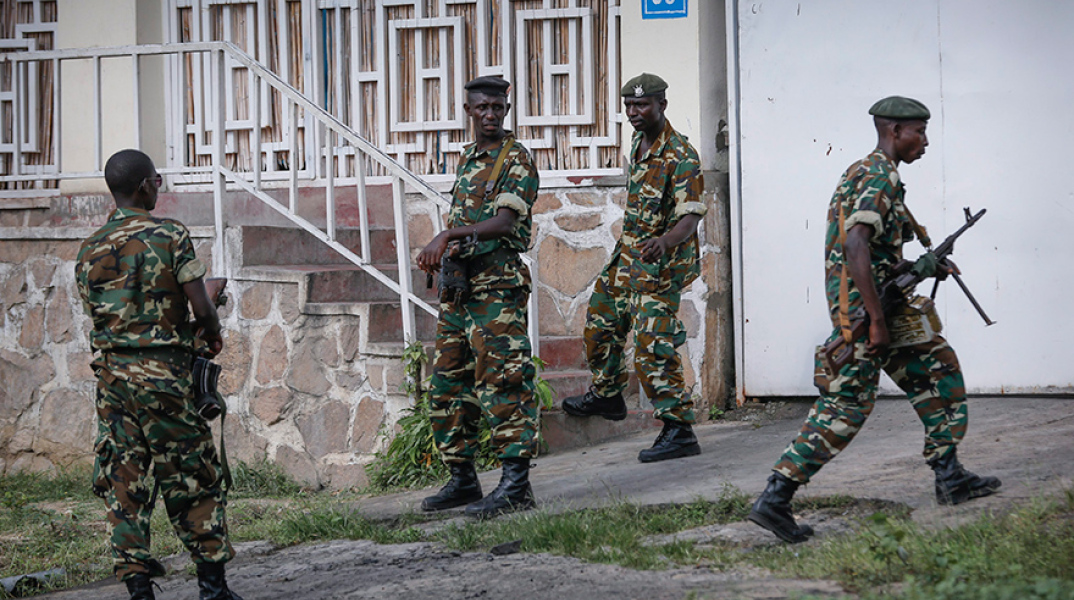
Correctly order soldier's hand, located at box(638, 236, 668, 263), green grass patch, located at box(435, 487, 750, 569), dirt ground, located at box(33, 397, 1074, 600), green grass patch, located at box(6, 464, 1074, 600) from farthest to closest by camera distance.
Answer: soldier's hand, located at box(638, 236, 668, 263), green grass patch, located at box(435, 487, 750, 569), dirt ground, located at box(33, 397, 1074, 600), green grass patch, located at box(6, 464, 1074, 600)

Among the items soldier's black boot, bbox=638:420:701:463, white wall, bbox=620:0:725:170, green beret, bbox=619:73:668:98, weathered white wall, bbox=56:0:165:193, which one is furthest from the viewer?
weathered white wall, bbox=56:0:165:193

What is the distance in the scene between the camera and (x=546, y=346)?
22.8ft

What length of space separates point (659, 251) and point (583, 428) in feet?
Result: 4.95

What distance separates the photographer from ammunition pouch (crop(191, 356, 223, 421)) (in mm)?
3848

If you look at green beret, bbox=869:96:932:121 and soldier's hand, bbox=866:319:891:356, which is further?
green beret, bbox=869:96:932:121

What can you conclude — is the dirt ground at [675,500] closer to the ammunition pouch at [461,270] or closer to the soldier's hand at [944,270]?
the soldier's hand at [944,270]

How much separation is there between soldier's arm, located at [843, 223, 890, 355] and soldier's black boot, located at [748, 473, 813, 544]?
60cm

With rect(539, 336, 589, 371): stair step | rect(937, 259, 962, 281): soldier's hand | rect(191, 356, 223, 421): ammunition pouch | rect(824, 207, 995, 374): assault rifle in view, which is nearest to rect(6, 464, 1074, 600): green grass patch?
rect(824, 207, 995, 374): assault rifle

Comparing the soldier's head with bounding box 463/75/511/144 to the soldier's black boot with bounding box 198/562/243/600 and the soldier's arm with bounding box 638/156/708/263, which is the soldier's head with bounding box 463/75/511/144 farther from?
the soldier's black boot with bounding box 198/562/243/600

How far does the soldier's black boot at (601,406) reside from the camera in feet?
20.1

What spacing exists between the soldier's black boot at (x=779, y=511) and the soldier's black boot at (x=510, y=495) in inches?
48.6

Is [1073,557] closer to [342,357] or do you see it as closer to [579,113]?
[342,357]

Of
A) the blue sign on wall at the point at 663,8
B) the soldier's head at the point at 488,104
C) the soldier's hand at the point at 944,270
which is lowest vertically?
→ the soldier's hand at the point at 944,270

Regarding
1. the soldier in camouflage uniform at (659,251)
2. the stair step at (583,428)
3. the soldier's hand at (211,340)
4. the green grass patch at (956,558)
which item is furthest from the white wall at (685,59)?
the soldier's hand at (211,340)
